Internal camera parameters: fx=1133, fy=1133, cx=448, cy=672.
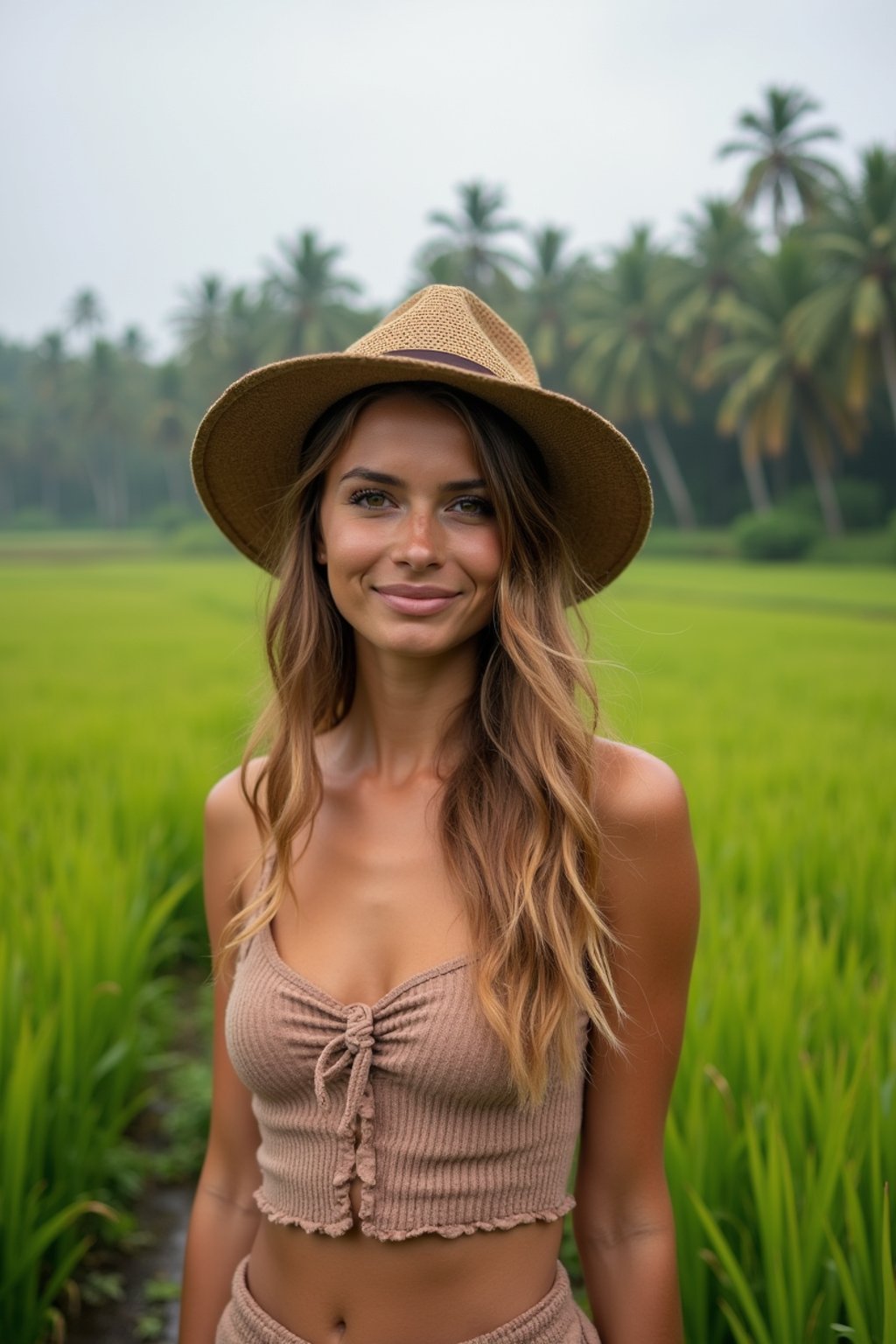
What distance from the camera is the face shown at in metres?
1.24

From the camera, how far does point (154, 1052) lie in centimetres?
321

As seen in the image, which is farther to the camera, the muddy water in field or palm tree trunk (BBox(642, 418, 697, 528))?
palm tree trunk (BBox(642, 418, 697, 528))

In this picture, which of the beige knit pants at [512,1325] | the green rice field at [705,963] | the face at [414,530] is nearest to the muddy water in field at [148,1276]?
the green rice field at [705,963]

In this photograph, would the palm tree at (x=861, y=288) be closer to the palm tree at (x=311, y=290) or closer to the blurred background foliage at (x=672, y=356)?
the blurred background foliage at (x=672, y=356)

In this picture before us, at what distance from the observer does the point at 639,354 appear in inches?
1260

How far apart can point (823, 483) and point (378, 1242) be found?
1103 inches

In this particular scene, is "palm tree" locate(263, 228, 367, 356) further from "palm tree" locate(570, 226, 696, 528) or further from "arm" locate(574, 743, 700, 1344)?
"arm" locate(574, 743, 700, 1344)

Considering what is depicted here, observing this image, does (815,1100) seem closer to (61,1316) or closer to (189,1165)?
(61,1316)

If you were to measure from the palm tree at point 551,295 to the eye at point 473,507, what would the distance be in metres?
37.6

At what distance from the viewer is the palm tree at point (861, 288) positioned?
21328mm

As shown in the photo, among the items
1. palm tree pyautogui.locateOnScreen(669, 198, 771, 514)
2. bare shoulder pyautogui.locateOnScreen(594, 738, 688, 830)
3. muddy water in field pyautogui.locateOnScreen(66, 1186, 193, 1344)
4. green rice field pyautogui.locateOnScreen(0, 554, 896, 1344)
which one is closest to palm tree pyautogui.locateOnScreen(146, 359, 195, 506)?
palm tree pyautogui.locateOnScreen(669, 198, 771, 514)

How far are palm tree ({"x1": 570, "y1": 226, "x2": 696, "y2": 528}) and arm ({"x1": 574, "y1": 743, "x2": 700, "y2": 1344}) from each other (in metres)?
31.4

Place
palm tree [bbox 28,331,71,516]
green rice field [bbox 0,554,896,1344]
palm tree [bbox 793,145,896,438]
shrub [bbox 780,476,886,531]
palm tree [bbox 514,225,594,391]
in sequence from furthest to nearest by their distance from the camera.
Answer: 1. palm tree [bbox 28,331,71,516]
2. palm tree [bbox 514,225,594,391]
3. shrub [bbox 780,476,886,531]
4. palm tree [bbox 793,145,896,438]
5. green rice field [bbox 0,554,896,1344]

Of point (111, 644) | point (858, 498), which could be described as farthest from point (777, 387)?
point (111, 644)
